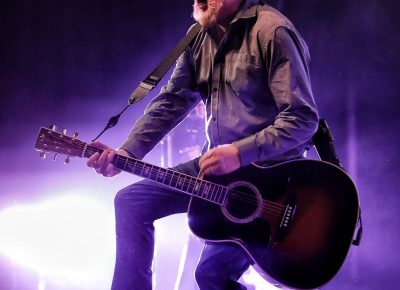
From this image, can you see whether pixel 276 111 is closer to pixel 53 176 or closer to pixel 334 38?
pixel 334 38

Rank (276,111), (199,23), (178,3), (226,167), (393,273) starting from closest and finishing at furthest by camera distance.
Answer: (226,167), (276,111), (199,23), (393,273), (178,3)

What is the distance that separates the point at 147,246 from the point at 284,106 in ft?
3.29

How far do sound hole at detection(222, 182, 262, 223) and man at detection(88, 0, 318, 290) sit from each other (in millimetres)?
130

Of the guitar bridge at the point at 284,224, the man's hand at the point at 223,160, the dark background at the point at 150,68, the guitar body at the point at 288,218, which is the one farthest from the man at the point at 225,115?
the dark background at the point at 150,68

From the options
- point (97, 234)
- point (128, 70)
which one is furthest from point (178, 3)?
point (97, 234)

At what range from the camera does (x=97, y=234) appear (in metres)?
5.85

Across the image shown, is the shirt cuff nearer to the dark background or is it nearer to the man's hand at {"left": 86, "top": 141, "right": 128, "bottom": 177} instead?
the man's hand at {"left": 86, "top": 141, "right": 128, "bottom": 177}

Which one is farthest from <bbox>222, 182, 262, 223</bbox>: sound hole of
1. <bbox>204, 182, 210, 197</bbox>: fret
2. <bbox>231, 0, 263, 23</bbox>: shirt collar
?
<bbox>231, 0, 263, 23</bbox>: shirt collar

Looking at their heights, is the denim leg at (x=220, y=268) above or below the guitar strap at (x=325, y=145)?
below

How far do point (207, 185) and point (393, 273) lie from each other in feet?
10.5

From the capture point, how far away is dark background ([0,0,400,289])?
4.79m

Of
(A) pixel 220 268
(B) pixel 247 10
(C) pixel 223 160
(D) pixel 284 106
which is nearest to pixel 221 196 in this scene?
(C) pixel 223 160

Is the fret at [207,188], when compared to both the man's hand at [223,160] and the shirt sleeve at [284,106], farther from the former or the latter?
the shirt sleeve at [284,106]

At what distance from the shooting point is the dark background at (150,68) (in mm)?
4789
